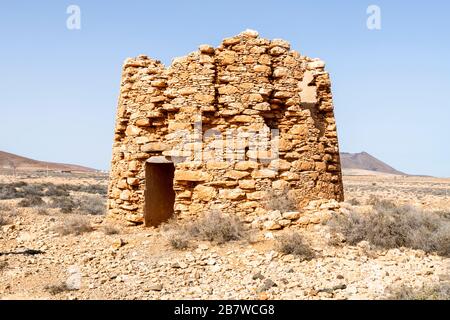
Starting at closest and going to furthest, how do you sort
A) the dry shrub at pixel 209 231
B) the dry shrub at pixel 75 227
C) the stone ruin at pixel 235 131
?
the dry shrub at pixel 209 231 → the stone ruin at pixel 235 131 → the dry shrub at pixel 75 227

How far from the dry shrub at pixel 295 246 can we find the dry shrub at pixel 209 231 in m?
0.89

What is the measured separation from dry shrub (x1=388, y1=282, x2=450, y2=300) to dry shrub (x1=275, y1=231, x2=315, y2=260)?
1706mm

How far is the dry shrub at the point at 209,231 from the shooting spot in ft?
24.8

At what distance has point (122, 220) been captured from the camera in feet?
→ 33.0

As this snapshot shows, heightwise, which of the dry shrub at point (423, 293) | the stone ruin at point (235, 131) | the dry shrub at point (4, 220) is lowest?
the dry shrub at point (423, 293)

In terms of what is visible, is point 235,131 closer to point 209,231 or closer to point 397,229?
point 209,231

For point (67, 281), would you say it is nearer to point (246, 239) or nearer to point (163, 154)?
point (246, 239)

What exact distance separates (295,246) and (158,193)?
473cm

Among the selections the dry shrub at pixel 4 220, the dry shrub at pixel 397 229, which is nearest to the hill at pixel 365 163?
the dry shrub at pixel 4 220

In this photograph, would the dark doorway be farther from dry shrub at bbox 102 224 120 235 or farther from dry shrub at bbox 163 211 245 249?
dry shrub at bbox 163 211 245 249

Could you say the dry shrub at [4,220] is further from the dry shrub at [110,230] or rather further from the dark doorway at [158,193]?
the dark doorway at [158,193]

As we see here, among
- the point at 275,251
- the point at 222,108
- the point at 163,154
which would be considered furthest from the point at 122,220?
the point at 275,251

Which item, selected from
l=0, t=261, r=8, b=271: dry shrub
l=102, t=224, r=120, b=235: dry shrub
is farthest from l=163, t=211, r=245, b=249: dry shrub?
l=0, t=261, r=8, b=271: dry shrub
